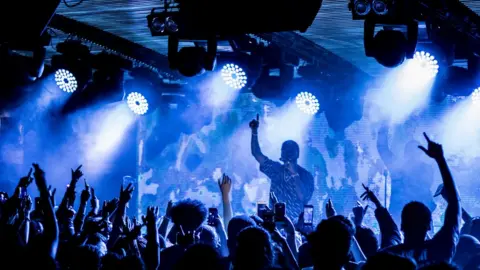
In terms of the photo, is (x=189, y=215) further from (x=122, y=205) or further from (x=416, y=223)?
(x=416, y=223)

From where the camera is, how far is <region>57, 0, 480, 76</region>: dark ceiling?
6.96 meters

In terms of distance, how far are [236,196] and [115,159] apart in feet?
8.34

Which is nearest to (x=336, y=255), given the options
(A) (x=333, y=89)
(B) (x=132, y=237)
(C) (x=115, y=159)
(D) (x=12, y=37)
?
(B) (x=132, y=237)

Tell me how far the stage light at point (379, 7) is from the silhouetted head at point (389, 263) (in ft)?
9.50

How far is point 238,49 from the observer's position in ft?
24.5

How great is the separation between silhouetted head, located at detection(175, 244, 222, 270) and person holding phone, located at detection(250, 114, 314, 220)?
5026 millimetres

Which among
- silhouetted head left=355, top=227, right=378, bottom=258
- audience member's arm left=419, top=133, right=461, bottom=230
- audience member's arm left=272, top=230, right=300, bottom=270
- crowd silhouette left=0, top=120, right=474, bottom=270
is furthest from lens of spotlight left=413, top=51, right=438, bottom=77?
audience member's arm left=272, top=230, right=300, bottom=270

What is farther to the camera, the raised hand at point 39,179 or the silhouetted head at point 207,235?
the silhouetted head at point 207,235

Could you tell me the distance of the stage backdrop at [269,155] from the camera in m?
10.3

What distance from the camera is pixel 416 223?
3.54 meters

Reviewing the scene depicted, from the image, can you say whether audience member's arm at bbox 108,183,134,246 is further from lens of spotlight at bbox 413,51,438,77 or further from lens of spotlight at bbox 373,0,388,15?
lens of spotlight at bbox 413,51,438,77

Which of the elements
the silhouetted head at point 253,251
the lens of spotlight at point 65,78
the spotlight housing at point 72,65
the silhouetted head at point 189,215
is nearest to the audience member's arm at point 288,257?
the silhouetted head at point 253,251

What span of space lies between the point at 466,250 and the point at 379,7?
6.86 feet

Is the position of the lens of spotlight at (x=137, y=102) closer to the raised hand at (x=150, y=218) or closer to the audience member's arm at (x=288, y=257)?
the raised hand at (x=150, y=218)
